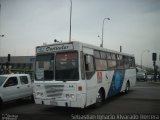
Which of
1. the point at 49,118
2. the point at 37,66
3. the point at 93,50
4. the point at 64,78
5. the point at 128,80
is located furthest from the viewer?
the point at 128,80

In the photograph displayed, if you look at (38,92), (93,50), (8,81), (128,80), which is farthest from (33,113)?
(128,80)

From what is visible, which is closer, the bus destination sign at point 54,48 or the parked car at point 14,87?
the bus destination sign at point 54,48

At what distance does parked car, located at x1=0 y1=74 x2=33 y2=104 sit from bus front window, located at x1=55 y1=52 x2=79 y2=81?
11.2ft

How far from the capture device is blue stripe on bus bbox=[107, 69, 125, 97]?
15.2m

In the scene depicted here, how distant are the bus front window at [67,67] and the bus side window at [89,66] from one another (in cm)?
66

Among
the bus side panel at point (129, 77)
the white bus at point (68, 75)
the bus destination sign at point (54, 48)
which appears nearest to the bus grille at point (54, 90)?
the white bus at point (68, 75)

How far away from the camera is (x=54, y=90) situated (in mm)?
11344

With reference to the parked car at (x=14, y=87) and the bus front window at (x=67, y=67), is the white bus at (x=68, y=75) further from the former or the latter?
the parked car at (x=14, y=87)

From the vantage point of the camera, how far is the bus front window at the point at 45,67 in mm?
11586

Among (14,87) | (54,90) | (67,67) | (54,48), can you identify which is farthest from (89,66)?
(14,87)

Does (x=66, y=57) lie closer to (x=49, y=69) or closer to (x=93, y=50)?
(x=49, y=69)

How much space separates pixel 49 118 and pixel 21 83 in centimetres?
474

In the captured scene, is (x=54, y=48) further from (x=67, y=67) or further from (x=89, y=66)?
(x=89, y=66)

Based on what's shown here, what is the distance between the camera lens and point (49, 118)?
10.4m
